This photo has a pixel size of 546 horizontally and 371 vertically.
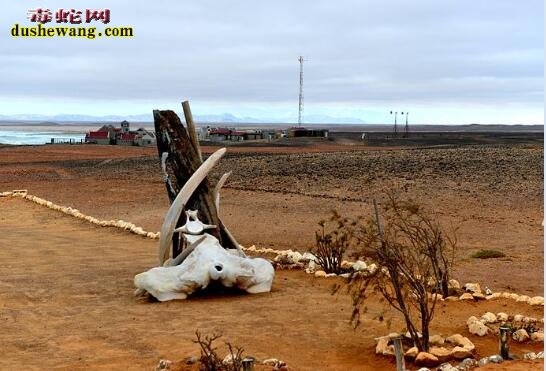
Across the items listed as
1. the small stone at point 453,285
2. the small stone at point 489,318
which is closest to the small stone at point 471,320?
the small stone at point 489,318

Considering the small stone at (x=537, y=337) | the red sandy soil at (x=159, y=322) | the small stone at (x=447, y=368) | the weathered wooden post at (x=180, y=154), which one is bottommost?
the red sandy soil at (x=159, y=322)

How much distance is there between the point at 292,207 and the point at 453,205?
4.71m

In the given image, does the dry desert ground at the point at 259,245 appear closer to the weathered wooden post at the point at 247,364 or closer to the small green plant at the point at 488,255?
the small green plant at the point at 488,255

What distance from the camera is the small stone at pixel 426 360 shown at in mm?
7047

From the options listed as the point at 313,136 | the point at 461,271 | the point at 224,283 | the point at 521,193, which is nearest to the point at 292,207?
the point at 521,193

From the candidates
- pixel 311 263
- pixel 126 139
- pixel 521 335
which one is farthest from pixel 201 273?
pixel 126 139

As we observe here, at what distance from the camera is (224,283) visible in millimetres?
10430

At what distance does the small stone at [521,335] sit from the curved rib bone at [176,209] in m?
5.39

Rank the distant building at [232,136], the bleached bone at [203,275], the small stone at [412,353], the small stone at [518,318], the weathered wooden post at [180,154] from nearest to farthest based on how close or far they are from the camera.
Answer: the small stone at [412,353], the small stone at [518,318], the bleached bone at [203,275], the weathered wooden post at [180,154], the distant building at [232,136]

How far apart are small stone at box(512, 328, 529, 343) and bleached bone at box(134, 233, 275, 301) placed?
3.84 meters

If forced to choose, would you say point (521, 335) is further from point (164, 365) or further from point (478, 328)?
point (164, 365)

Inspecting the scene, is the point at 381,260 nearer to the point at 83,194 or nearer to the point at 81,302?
the point at 81,302

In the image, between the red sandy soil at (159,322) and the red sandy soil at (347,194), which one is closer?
the red sandy soil at (159,322)

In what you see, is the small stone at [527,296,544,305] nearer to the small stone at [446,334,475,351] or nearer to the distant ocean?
the small stone at [446,334,475,351]
